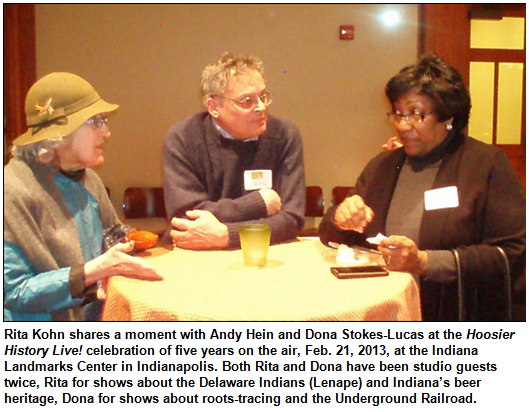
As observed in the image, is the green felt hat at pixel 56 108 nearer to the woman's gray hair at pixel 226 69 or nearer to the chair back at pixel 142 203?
the woman's gray hair at pixel 226 69

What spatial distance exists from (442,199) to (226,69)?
945 millimetres

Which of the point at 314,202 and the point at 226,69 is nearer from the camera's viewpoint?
the point at 226,69

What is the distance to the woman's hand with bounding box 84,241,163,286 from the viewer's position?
1.19 meters

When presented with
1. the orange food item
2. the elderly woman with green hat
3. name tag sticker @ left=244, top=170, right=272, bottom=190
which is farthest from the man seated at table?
the elderly woman with green hat

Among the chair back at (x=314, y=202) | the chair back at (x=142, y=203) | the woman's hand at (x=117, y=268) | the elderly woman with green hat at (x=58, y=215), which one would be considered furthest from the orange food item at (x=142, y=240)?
the chair back at (x=314, y=202)

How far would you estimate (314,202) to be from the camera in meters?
3.86

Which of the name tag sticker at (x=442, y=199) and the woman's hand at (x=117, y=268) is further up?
the name tag sticker at (x=442, y=199)

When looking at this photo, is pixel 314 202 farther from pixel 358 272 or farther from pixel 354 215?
pixel 358 272

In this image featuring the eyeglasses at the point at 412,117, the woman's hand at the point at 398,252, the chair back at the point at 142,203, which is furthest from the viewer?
the chair back at the point at 142,203

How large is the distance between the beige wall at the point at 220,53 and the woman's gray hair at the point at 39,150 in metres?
2.68

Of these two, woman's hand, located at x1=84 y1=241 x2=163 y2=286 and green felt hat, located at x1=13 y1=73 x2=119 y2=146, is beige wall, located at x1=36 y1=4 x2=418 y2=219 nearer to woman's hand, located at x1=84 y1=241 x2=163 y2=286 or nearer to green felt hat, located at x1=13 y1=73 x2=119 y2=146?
green felt hat, located at x1=13 y1=73 x2=119 y2=146

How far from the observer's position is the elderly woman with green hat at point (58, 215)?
119 centimetres

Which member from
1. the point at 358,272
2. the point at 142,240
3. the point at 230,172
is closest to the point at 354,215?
the point at 358,272
